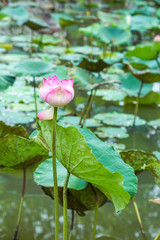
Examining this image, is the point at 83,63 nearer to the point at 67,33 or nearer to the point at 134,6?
the point at 67,33

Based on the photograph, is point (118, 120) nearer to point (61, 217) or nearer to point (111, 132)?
point (111, 132)

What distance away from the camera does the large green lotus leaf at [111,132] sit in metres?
1.90

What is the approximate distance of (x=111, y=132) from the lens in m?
1.94

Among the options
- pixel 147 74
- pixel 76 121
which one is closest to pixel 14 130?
pixel 76 121

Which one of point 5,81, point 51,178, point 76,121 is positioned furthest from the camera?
point 76,121

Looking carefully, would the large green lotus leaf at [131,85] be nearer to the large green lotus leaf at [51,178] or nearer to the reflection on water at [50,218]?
the reflection on water at [50,218]

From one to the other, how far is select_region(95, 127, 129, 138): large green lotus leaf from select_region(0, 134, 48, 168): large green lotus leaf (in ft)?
Answer: 2.53

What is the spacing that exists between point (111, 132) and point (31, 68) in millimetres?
560

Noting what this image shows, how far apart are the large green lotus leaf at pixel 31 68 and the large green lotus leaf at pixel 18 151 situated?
595mm

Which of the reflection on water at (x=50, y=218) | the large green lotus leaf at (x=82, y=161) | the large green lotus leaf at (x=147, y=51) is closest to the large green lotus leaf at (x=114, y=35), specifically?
the large green lotus leaf at (x=147, y=51)

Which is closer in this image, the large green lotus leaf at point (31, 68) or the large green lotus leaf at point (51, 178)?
the large green lotus leaf at point (51, 178)

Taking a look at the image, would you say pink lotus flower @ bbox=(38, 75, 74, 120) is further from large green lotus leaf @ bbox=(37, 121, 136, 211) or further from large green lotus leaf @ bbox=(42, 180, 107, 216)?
large green lotus leaf @ bbox=(42, 180, 107, 216)

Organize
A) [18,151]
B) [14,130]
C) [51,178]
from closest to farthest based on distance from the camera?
[51,178], [18,151], [14,130]

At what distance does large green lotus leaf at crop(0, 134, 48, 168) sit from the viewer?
3.62ft
